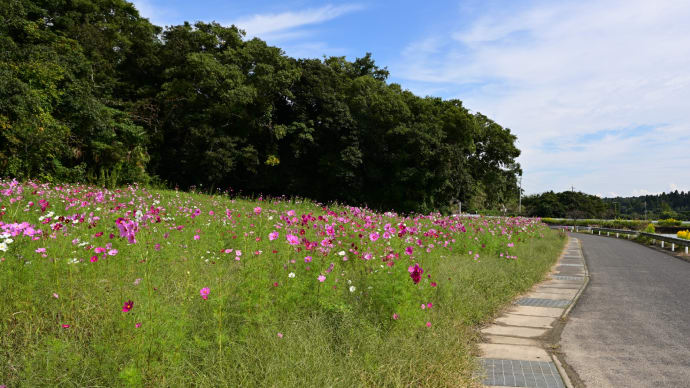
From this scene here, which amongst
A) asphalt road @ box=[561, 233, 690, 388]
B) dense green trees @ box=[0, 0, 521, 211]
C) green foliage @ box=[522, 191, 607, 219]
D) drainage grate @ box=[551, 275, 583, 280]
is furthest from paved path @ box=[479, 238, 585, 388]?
green foliage @ box=[522, 191, 607, 219]

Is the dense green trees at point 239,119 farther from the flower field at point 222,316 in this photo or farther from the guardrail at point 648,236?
the flower field at point 222,316

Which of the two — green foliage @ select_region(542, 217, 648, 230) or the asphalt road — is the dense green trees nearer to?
the asphalt road

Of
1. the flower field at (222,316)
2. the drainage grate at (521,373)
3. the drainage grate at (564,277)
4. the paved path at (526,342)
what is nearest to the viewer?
the flower field at (222,316)

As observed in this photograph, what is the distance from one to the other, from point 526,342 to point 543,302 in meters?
2.65

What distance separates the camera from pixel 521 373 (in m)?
4.14

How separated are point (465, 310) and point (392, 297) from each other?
6.29 feet

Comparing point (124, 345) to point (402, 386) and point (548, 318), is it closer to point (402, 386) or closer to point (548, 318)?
point (402, 386)

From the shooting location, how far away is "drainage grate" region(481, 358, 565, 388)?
3.88 metres

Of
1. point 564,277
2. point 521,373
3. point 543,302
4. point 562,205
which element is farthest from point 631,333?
point 562,205

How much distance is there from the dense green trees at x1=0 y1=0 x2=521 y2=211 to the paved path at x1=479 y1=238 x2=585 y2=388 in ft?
68.5

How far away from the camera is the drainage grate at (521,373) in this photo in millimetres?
3881

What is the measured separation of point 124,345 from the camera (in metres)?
3.01

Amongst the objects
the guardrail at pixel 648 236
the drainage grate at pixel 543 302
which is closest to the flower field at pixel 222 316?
the drainage grate at pixel 543 302

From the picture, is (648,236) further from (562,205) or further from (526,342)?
(562,205)
